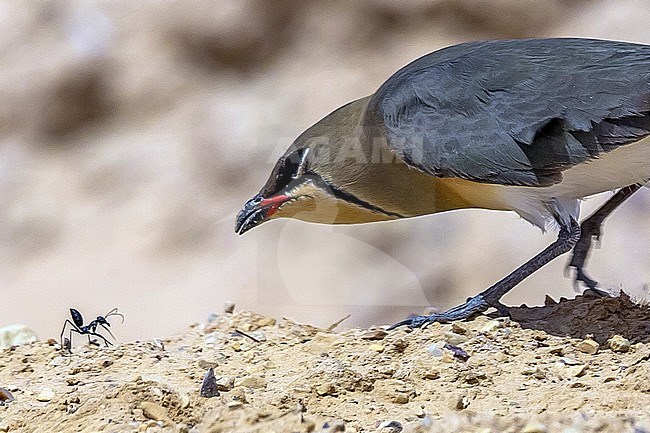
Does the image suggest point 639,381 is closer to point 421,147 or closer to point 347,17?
point 421,147

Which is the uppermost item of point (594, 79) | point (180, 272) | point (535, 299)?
point (594, 79)

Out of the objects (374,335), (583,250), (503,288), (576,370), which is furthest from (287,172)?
(576,370)

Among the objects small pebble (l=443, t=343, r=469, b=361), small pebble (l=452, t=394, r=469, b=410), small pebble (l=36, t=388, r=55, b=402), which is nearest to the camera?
small pebble (l=452, t=394, r=469, b=410)

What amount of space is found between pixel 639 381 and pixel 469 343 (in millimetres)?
783

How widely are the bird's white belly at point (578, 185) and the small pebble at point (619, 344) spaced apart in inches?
24.9

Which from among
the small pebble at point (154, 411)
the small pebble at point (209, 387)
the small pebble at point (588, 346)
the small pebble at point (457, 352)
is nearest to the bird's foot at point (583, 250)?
the small pebble at point (588, 346)

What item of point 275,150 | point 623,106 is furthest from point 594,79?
point 275,150

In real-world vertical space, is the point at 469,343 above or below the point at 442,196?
below

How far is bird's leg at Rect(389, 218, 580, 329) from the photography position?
11.9ft

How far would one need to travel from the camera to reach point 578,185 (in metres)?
3.51

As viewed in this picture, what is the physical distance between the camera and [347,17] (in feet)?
25.3

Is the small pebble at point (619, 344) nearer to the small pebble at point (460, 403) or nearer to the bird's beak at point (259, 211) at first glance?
the small pebble at point (460, 403)

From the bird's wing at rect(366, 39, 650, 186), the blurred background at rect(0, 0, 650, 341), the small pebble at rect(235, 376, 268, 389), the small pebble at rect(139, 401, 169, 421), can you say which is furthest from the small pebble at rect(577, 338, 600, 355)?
the blurred background at rect(0, 0, 650, 341)

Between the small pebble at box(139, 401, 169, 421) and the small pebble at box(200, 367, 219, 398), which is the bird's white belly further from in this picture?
the small pebble at box(139, 401, 169, 421)
